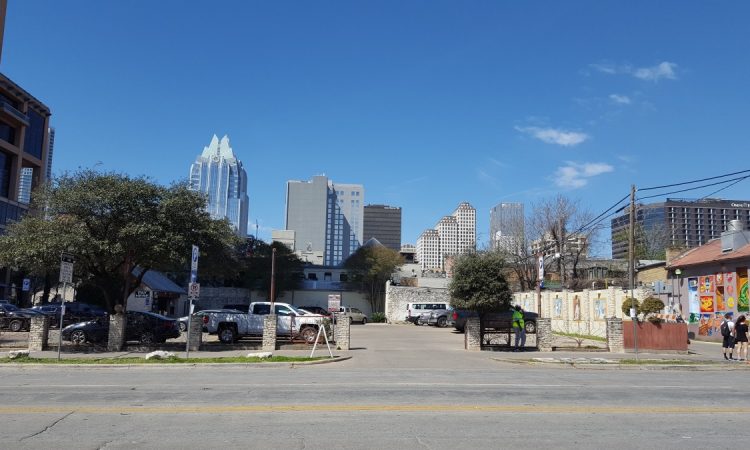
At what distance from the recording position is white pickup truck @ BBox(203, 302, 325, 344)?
25.2m

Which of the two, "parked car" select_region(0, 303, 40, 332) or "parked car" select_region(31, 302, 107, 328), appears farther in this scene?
"parked car" select_region(0, 303, 40, 332)

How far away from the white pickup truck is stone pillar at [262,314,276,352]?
1098 mm

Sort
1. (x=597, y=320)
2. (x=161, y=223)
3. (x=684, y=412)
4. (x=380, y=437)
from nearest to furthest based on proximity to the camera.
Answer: (x=380, y=437), (x=684, y=412), (x=161, y=223), (x=597, y=320)

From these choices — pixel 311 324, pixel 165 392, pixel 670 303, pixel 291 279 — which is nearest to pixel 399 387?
pixel 165 392

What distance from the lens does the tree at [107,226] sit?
21.8 metres

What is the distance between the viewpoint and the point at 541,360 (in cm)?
1973

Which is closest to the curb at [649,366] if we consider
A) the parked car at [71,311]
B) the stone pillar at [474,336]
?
the stone pillar at [474,336]

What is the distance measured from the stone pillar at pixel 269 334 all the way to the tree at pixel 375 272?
148 feet

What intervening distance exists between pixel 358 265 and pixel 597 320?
135 feet

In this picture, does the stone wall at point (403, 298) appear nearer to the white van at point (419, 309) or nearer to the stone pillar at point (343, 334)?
the white van at point (419, 309)

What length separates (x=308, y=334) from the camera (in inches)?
989

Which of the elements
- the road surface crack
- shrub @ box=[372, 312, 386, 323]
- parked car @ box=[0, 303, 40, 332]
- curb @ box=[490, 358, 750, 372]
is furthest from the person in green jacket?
shrub @ box=[372, 312, 386, 323]

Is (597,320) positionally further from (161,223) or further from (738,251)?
(161,223)

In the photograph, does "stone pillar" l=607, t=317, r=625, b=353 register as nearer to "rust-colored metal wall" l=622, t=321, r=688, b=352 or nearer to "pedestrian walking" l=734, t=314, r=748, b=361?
"rust-colored metal wall" l=622, t=321, r=688, b=352
